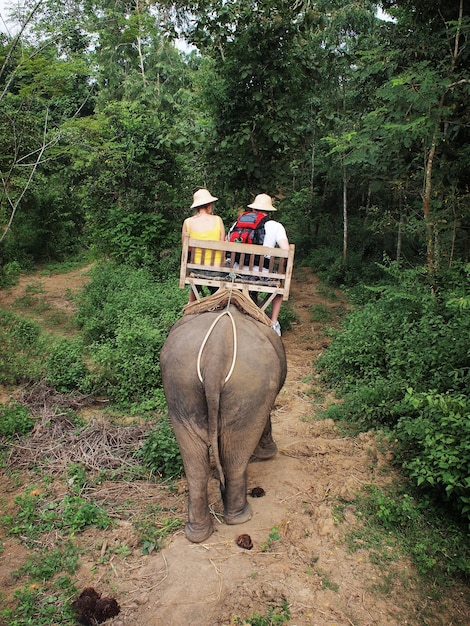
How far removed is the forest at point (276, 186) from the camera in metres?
→ 4.99

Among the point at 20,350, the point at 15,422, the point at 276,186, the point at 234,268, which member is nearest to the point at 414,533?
the point at 234,268

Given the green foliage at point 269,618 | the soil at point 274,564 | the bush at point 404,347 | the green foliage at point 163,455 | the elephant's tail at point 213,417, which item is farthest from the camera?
the bush at point 404,347

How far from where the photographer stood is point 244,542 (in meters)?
3.29

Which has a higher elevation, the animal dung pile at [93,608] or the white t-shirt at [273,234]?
the white t-shirt at [273,234]

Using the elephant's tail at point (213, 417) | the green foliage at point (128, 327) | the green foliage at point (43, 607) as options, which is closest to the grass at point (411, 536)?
the elephant's tail at point (213, 417)

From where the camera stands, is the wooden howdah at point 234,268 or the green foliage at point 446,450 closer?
the green foliage at point 446,450

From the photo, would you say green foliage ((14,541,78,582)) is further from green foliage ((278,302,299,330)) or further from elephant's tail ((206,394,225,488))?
green foliage ((278,302,299,330))

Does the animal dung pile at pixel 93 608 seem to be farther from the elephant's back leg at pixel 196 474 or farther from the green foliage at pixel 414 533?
the green foliage at pixel 414 533

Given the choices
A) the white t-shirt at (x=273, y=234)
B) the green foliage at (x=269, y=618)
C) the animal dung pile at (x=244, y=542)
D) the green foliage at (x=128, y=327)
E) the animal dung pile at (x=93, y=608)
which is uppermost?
the white t-shirt at (x=273, y=234)

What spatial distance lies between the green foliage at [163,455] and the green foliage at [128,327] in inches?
41.0

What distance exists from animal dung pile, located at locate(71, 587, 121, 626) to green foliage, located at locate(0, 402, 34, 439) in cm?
235

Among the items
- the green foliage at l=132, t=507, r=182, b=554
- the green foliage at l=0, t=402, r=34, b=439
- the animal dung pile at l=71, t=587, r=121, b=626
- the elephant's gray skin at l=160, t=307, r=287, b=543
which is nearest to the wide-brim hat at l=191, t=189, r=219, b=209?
the elephant's gray skin at l=160, t=307, r=287, b=543

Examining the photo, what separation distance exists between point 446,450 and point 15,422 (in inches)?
156

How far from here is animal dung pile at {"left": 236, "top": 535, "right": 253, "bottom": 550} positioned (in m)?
3.27
